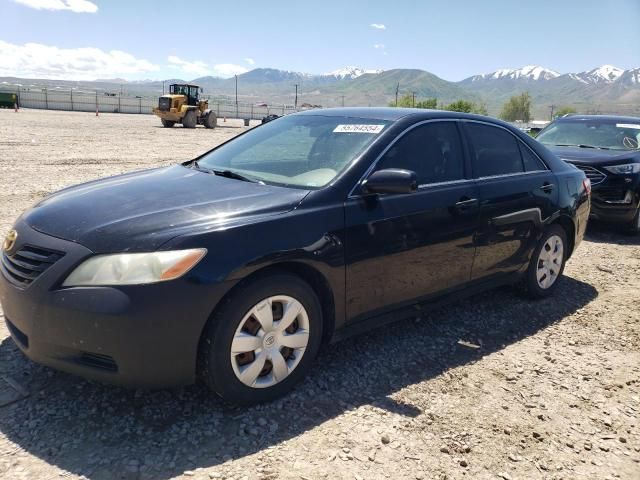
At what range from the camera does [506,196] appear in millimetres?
4234

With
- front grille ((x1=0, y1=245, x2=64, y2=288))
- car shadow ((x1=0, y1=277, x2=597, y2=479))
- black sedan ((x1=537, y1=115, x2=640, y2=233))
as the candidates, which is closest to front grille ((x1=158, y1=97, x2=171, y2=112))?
black sedan ((x1=537, y1=115, x2=640, y2=233))

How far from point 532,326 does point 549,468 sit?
1.91m

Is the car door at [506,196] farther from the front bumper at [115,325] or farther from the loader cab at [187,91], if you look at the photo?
the loader cab at [187,91]

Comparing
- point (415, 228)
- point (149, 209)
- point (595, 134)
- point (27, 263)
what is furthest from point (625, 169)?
point (27, 263)

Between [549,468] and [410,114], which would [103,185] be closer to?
[410,114]

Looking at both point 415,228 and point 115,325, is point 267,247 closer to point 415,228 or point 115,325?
point 115,325

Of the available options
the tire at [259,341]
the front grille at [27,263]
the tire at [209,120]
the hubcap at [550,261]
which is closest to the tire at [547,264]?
the hubcap at [550,261]

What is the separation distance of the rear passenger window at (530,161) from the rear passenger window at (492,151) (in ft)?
0.23

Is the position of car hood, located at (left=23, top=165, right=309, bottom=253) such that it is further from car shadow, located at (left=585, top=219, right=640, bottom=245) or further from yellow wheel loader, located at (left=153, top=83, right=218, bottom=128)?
yellow wheel loader, located at (left=153, top=83, right=218, bottom=128)

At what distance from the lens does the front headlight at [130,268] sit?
2.51 m

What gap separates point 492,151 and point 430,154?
78 cm

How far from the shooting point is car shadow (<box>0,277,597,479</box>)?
2.53m

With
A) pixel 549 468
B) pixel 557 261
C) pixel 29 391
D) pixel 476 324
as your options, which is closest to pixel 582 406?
pixel 549 468

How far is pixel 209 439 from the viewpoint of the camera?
269 cm
